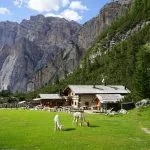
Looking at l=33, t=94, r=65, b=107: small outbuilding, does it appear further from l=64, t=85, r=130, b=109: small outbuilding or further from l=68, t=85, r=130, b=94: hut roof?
l=68, t=85, r=130, b=94: hut roof

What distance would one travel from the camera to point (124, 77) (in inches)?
7052

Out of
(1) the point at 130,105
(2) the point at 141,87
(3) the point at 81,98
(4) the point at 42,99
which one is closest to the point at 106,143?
(1) the point at 130,105

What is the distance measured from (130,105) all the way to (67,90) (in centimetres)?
5874

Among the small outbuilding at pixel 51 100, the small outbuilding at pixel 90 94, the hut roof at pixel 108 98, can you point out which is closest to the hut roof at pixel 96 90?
the small outbuilding at pixel 90 94

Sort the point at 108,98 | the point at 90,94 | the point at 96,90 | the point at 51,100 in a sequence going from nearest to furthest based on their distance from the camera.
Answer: the point at 108,98
the point at 90,94
the point at 96,90
the point at 51,100

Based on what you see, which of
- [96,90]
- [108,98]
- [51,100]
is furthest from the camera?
[51,100]

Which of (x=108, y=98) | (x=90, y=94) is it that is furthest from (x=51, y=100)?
(x=108, y=98)

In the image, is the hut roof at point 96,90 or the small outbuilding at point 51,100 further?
the small outbuilding at point 51,100

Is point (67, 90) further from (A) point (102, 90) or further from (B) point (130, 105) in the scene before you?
(B) point (130, 105)

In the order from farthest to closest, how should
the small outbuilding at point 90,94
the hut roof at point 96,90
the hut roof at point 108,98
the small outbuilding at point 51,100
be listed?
the small outbuilding at point 51,100 < the hut roof at point 96,90 < the small outbuilding at point 90,94 < the hut roof at point 108,98

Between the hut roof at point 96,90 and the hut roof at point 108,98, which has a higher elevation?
the hut roof at point 96,90

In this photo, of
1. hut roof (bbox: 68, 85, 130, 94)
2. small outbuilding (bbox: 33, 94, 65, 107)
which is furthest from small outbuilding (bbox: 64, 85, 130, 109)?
small outbuilding (bbox: 33, 94, 65, 107)

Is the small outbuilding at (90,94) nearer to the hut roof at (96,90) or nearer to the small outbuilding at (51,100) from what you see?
the hut roof at (96,90)

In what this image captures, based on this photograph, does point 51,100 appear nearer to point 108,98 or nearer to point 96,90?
point 96,90
